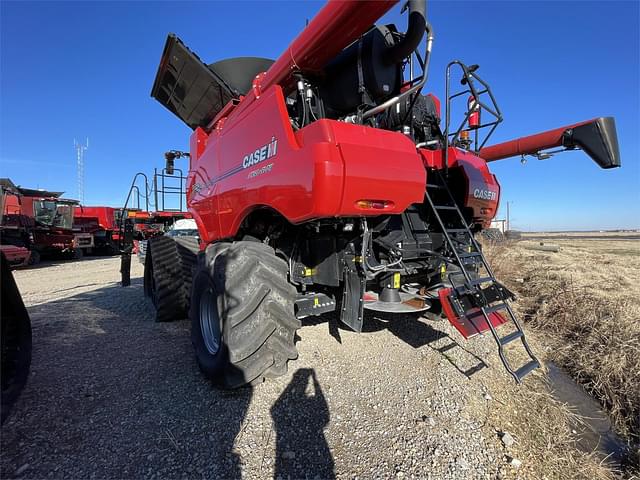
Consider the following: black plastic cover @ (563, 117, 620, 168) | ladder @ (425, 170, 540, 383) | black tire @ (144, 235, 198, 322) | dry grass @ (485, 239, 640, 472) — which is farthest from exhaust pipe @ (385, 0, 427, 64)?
black tire @ (144, 235, 198, 322)

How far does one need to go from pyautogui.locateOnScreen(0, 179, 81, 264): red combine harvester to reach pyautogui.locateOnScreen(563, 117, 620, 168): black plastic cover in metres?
16.1

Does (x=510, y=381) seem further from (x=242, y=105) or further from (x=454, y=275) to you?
(x=242, y=105)

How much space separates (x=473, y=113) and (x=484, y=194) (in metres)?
0.95

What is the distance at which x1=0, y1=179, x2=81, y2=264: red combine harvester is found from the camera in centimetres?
1220

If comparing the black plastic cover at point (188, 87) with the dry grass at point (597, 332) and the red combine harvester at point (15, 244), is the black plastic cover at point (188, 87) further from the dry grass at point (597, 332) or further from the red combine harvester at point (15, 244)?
the red combine harvester at point (15, 244)

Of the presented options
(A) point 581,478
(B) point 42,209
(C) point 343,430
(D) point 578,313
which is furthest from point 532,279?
(B) point 42,209

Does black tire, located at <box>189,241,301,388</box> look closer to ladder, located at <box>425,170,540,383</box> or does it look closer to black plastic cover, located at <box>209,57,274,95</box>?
ladder, located at <box>425,170,540,383</box>

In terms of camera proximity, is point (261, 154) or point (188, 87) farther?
point (188, 87)

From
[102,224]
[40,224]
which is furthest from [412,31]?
[102,224]

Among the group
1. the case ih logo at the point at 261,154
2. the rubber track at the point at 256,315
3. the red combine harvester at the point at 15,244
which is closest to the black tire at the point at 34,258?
the red combine harvester at the point at 15,244

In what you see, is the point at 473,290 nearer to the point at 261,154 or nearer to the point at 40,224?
the point at 261,154

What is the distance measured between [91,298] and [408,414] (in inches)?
249

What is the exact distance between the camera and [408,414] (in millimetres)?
2424

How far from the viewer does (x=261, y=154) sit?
8.75 ft
